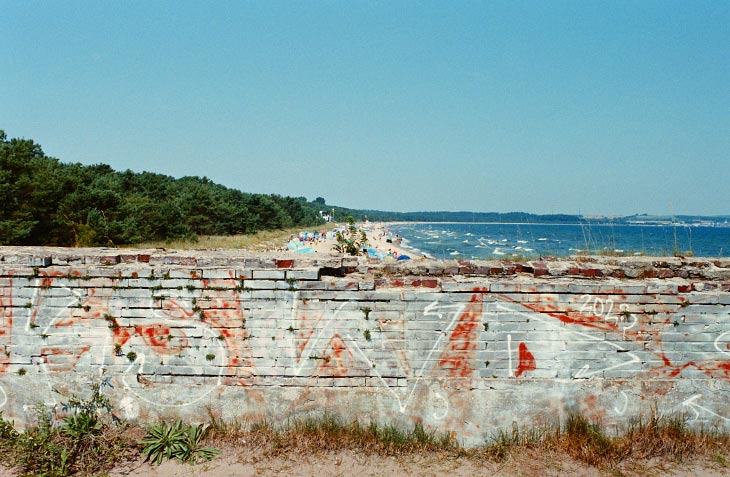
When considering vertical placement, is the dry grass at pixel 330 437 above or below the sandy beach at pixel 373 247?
below

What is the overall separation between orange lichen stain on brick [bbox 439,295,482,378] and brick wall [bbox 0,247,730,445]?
0.01 meters

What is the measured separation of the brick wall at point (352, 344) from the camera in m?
4.48

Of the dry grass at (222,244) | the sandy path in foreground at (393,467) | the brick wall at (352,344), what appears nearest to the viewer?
the sandy path in foreground at (393,467)

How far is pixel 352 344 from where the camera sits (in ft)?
14.7

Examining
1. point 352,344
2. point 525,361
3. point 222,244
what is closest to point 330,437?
point 352,344

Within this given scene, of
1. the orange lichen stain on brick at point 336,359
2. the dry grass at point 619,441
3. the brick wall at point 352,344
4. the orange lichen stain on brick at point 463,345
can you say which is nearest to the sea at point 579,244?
the brick wall at point 352,344

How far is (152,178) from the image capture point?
4012 cm

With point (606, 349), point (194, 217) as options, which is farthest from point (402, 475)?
point (194, 217)

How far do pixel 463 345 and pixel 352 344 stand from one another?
1149 mm

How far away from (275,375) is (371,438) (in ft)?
3.84

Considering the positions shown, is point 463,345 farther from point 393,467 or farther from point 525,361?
point 393,467

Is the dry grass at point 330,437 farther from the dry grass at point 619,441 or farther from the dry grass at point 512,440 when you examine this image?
the dry grass at point 619,441

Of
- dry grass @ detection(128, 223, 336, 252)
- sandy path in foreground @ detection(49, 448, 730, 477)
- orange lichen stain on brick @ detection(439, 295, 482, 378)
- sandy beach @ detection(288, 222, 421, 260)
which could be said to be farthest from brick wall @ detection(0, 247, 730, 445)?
dry grass @ detection(128, 223, 336, 252)

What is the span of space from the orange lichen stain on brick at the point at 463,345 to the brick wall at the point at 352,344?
0.03ft
